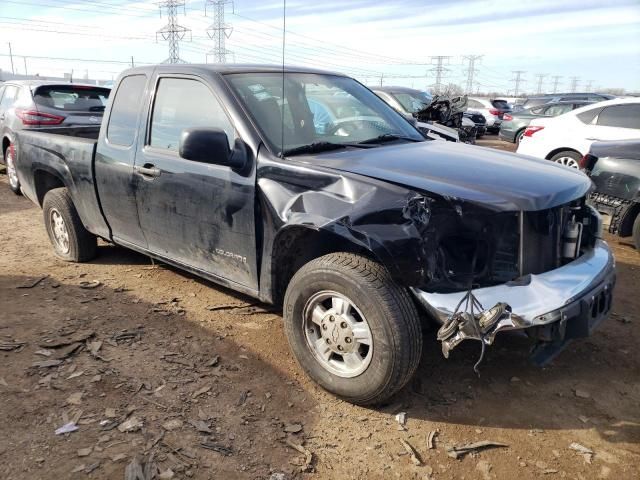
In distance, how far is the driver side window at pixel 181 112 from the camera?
3398 mm

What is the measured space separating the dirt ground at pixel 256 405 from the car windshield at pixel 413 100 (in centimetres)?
843

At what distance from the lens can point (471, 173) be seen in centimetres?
288

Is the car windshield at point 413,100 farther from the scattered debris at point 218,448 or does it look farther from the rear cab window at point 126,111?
the scattered debris at point 218,448

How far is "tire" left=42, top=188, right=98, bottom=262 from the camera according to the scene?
4.94 meters

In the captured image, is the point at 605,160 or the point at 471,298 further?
the point at 605,160

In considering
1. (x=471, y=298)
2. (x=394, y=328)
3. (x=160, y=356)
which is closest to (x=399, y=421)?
(x=394, y=328)

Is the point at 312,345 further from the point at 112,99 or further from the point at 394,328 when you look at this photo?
the point at 112,99

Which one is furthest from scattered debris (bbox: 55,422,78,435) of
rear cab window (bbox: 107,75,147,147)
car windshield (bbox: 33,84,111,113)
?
car windshield (bbox: 33,84,111,113)

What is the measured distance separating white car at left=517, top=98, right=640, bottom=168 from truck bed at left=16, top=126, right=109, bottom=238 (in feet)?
23.4

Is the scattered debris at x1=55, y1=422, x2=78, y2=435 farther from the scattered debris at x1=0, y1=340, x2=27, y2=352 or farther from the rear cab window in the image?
the rear cab window

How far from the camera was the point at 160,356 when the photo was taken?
11.1 ft

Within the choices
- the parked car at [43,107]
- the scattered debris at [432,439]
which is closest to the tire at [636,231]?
the scattered debris at [432,439]

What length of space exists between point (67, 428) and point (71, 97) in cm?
769

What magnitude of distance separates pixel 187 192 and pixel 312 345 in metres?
1.38
